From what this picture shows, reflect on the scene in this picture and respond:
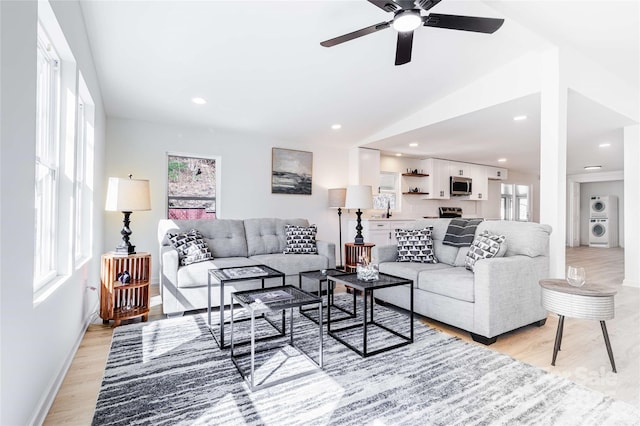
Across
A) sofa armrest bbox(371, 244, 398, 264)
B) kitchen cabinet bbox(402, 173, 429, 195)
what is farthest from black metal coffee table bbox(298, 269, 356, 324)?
kitchen cabinet bbox(402, 173, 429, 195)

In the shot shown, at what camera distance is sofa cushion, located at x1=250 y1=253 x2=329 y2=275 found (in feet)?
12.4

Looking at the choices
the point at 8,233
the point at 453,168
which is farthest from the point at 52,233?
the point at 453,168

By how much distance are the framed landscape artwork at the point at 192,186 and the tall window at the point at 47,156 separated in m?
2.69

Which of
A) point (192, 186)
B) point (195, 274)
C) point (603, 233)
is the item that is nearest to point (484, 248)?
point (195, 274)

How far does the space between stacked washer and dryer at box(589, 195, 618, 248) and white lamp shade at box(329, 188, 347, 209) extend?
883cm

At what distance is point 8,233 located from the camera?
1249 mm

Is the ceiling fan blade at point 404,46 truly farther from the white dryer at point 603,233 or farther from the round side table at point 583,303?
the white dryer at point 603,233

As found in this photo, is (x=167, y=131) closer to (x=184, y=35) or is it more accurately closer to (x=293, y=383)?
(x=184, y=35)

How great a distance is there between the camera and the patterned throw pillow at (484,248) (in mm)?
2971

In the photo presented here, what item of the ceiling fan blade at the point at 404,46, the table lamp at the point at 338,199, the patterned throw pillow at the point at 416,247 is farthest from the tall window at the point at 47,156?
the table lamp at the point at 338,199

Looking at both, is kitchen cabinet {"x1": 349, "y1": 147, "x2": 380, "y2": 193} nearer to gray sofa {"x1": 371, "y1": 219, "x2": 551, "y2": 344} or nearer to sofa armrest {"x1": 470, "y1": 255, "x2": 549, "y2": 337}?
gray sofa {"x1": 371, "y1": 219, "x2": 551, "y2": 344}

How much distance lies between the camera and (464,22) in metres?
2.26

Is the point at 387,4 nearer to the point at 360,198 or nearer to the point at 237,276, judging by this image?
the point at 237,276

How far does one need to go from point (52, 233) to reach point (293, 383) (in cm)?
188
